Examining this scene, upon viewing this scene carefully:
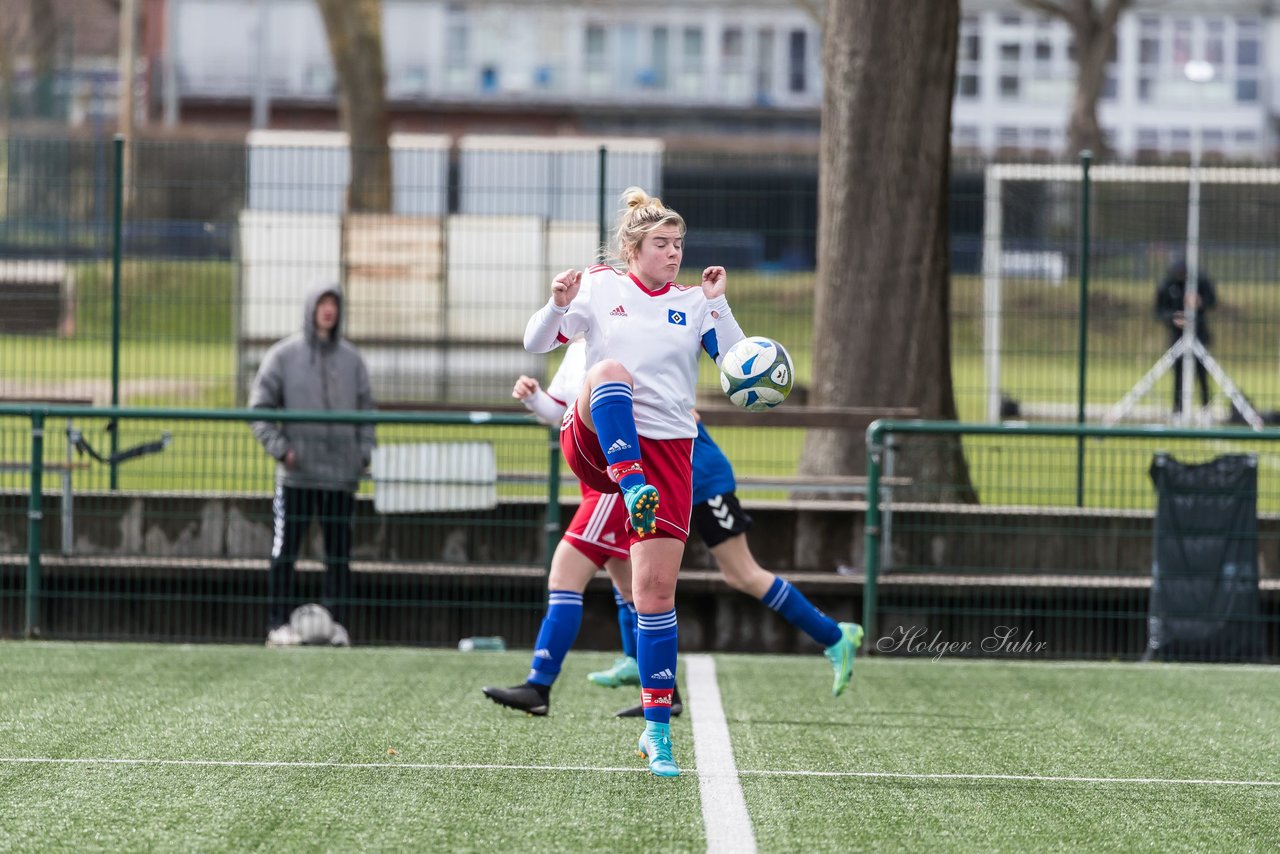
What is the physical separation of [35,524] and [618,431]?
5.55m

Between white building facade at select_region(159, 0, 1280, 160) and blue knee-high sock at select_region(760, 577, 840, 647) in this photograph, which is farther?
white building facade at select_region(159, 0, 1280, 160)

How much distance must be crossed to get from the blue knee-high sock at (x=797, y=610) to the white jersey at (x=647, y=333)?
161 cm

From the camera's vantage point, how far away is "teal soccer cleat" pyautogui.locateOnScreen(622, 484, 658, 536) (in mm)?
6059

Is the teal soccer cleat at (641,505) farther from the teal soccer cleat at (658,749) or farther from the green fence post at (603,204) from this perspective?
the green fence post at (603,204)

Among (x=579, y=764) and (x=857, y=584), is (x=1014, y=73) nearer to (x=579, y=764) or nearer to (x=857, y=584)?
(x=857, y=584)

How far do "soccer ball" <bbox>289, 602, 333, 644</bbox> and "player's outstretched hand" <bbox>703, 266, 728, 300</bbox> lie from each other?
4539 mm

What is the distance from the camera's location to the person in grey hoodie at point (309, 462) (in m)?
10.6

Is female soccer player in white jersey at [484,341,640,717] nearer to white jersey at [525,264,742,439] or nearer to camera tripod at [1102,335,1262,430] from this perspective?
white jersey at [525,264,742,439]

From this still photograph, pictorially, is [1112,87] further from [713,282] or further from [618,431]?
[618,431]

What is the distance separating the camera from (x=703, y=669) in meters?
9.46

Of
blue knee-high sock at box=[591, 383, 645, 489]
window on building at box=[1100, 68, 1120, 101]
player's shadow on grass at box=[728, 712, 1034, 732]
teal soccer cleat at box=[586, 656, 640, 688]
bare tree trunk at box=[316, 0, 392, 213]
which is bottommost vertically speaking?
player's shadow on grass at box=[728, 712, 1034, 732]

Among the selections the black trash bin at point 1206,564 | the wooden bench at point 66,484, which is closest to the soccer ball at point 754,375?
the black trash bin at point 1206,564

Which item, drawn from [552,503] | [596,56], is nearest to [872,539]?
[552,503]

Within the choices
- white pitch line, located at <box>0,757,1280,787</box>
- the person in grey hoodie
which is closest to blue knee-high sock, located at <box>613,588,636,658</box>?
white pitch line, located at <box>0,757,1280,787</box>
